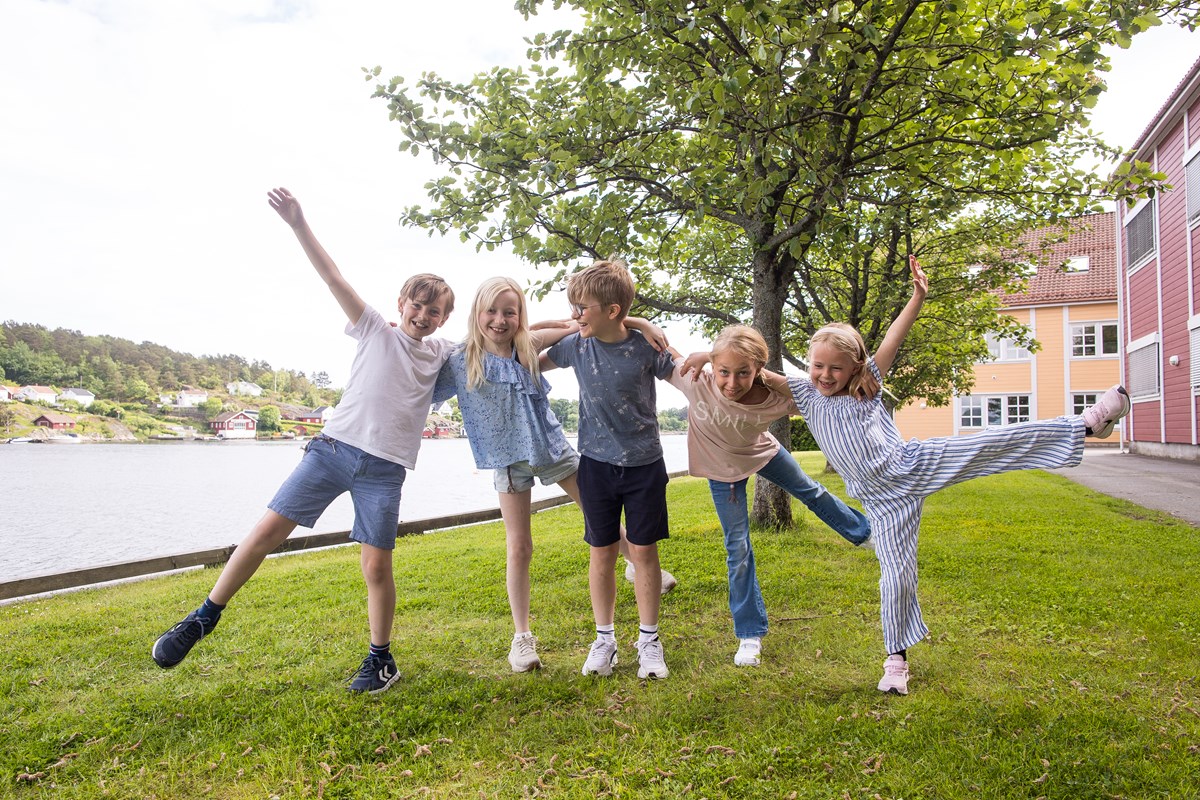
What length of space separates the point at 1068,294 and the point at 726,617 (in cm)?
3186

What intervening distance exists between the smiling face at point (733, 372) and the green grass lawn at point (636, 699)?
1.35m

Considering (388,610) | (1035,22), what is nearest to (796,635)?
(388,610)

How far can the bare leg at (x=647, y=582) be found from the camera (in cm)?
355

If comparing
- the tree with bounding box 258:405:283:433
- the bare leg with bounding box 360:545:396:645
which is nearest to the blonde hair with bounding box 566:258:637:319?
the bare leg with bounding box 360:545:396:645

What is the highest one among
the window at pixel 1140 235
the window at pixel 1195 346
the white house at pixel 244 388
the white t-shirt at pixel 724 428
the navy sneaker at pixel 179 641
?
the window at pixel 1140 235

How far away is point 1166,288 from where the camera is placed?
18.9 meters

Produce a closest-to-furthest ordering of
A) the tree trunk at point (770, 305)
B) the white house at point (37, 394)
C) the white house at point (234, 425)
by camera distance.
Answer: the tree trunk at point (770, 305), the white house at point (37, 394), the white house at point (234, 425)

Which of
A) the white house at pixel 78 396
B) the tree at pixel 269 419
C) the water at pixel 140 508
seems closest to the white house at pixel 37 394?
the white house at pixel 78 396

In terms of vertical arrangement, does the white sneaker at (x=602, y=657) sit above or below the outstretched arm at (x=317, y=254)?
below

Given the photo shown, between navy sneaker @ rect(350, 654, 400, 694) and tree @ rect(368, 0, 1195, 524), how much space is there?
3618 mm

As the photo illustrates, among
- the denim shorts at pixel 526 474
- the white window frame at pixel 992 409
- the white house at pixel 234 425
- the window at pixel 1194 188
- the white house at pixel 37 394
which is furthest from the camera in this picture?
the white house at pixel 234 425

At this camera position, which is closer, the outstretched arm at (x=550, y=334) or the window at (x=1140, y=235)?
the outstretched arm at (x=550, y=334)

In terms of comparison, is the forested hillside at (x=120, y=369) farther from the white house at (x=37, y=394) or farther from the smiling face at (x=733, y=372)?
the smiling face at (x=733, y=372)

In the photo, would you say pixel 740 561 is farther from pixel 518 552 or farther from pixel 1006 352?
pixel 1006 352
